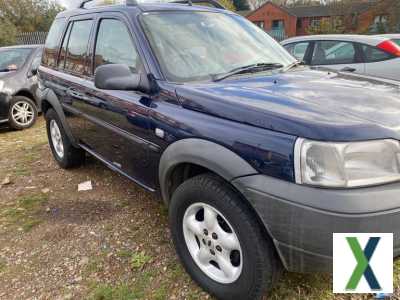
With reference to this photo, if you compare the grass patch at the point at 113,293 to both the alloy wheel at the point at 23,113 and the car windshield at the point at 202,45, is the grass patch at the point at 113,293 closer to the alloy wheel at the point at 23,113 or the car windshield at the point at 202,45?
the car windshield at the point at 202,45

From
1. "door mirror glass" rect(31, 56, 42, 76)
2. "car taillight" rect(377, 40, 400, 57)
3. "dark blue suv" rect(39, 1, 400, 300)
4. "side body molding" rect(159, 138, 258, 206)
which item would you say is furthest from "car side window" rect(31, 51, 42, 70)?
"car taillight" rect(377, 40, 400, 57)

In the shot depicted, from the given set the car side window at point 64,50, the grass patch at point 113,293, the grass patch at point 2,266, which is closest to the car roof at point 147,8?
the car side window at point 64,50

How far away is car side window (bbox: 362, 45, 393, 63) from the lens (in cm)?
586

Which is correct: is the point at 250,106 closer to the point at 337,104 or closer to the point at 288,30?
the point at 337,104

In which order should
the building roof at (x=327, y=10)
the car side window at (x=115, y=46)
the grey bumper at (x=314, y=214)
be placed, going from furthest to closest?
the building roof at (x=327, y=10)
the car side window at (x=115, y=46)
the grey bumper at (x=314, y=214)

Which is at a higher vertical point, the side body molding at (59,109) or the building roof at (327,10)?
the building roof at (327,10)

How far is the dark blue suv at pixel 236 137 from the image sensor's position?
1.59 m

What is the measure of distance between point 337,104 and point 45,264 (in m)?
2.38

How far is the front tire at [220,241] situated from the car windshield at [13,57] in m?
6.27

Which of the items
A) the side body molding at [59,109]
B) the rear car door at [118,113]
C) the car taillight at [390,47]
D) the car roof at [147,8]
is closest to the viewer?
the rear car door at [118,113]

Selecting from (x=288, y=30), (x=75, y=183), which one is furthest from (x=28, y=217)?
(x=288, y=30)

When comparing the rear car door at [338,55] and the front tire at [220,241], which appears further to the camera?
the rear car door at [338,55]

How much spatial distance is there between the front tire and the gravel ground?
216 mm
